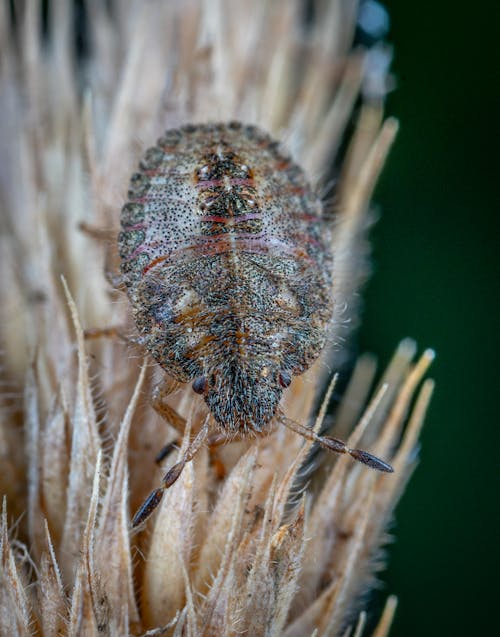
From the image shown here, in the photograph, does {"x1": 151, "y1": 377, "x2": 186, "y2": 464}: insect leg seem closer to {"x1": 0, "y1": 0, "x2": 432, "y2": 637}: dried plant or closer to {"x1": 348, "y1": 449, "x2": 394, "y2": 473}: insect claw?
{"x1": 0, "y1": 0, "x2": 432, "y2": 637}: dried plant

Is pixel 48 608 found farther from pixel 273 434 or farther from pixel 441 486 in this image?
pixel 441 486

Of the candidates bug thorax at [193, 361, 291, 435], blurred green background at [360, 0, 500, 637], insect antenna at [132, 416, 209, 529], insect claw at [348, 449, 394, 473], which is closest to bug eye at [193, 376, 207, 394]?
bug thorax at [193, 361, 291, 435]

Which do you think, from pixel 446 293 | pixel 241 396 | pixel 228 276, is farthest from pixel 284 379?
pixel 446 293

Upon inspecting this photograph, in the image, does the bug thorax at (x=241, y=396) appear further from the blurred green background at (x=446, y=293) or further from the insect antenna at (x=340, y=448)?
the blurred green background at (x=446, y=293)

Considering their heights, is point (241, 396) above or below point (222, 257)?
below

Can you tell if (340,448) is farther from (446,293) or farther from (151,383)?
(446,293)

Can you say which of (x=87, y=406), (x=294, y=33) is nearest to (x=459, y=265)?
(x=294, y=33)
